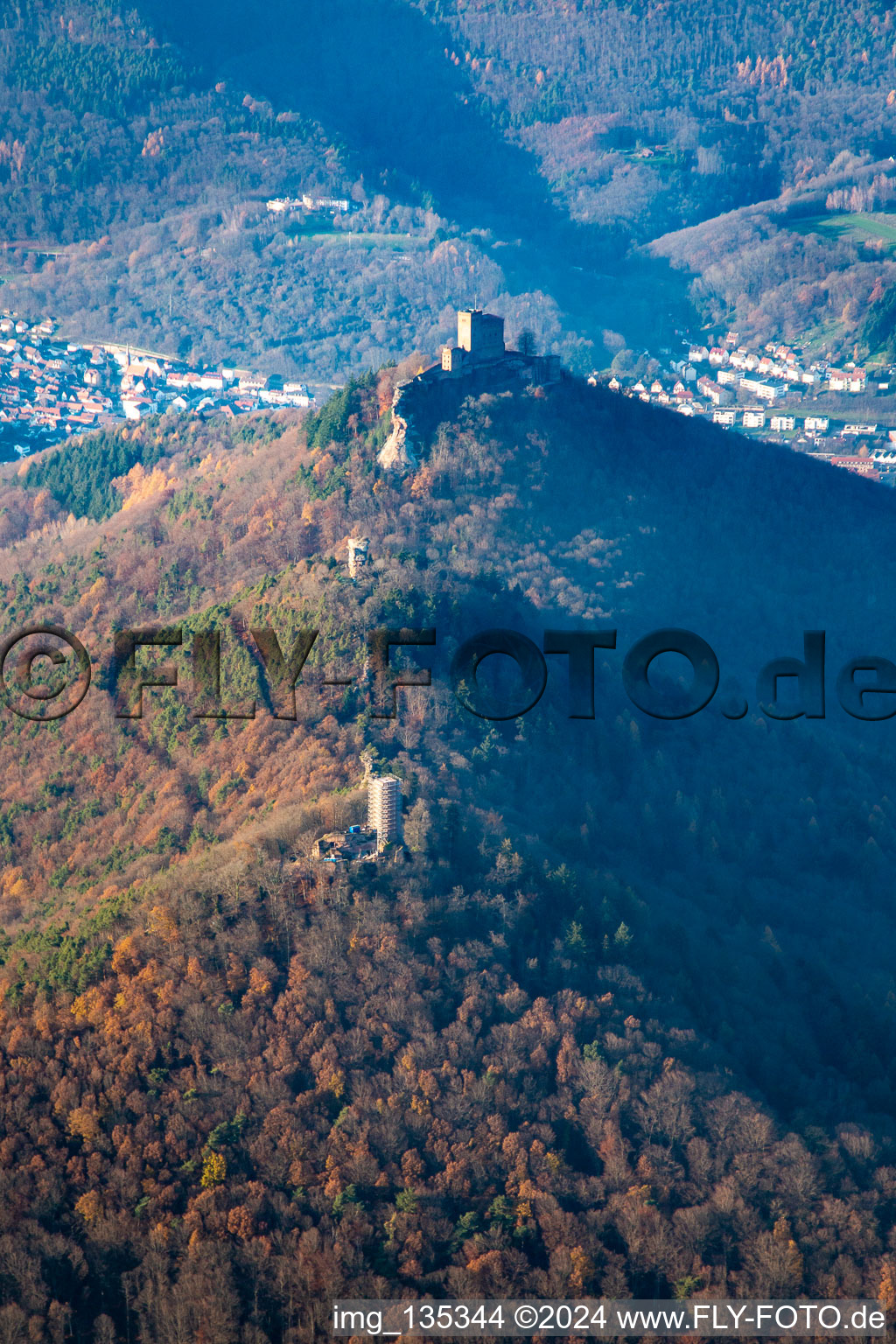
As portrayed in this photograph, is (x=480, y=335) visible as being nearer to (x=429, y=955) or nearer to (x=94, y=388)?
(x=429, y=955)

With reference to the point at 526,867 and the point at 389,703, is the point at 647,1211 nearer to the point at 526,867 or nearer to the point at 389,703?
the point at 526,867

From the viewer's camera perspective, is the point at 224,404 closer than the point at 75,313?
Yes

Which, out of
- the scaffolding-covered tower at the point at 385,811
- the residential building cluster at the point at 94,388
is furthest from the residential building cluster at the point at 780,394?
the scaffolding-covered tower at the point at 385,811

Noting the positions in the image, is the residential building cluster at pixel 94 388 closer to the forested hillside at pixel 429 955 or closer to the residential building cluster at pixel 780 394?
the residential building cluster at pixel 780 394

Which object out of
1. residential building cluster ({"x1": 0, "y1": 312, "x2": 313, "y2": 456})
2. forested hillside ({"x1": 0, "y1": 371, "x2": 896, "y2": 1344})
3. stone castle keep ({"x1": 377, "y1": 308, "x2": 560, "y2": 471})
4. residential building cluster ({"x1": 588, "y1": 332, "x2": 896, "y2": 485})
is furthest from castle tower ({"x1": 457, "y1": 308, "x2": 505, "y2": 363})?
residential building cluster ({"x1": 0, "y1": 312, "x2": 313, "y2": 456})

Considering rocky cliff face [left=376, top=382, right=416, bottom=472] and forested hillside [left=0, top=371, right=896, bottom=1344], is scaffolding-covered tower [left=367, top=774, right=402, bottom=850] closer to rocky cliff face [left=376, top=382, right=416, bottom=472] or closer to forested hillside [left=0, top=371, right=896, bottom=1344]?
forested hillside [left=0, top=371, right=896, bottom=1344]

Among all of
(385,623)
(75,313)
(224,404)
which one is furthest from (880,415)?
(385,623)
